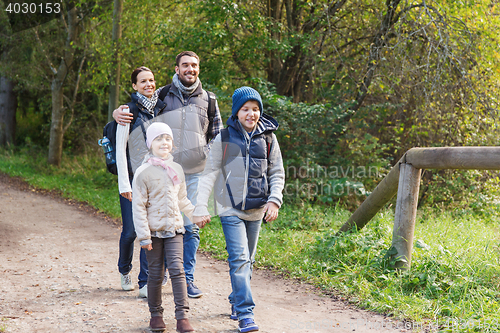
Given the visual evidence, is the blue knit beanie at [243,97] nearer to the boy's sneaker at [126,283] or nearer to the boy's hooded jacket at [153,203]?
the boy's hooded jacket at [153,203]

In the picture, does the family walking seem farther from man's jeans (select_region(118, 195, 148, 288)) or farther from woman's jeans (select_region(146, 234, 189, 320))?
man's jeans (select_region(118, 195, 148, 288))

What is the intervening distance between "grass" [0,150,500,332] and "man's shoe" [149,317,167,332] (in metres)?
1.95

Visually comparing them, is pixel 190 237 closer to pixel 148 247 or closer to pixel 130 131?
pixel 148 247

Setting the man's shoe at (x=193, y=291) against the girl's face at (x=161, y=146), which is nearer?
the girl's face at (x=161, y=146)

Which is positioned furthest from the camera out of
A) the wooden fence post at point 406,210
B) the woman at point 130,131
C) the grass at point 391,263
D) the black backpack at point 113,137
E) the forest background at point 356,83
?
the forest background at point 356,83

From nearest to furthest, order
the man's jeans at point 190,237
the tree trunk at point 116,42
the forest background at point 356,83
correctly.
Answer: the man's jeans at point 190,237 < the forest background at point 356,83 < the tree trunk at point 116,42

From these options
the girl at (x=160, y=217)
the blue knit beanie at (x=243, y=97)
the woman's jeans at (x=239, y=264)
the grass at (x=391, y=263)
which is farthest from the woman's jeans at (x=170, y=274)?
the grass at (x=391, y=263)

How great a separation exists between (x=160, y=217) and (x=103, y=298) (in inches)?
53.3

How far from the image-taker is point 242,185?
11.3ft

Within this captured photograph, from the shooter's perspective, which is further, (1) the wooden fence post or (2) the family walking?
(1) the wooden fence post

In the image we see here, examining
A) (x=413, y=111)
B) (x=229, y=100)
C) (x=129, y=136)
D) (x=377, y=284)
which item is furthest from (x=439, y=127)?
(x=129, y=136)

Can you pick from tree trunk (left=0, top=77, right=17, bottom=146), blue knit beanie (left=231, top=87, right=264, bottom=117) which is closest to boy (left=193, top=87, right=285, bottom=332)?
blue knit beanie (left=231, top=87, right=264, bottom=117)

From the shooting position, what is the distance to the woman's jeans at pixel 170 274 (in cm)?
332

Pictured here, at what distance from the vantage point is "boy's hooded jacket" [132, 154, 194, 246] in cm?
325
